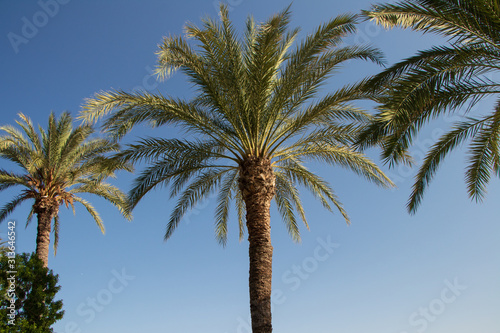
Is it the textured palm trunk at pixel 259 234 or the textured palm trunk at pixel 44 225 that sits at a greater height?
the textured palm trunk at pixel 44 225

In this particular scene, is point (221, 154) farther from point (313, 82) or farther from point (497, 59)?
point (497, 59)

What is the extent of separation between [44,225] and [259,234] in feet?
29.3

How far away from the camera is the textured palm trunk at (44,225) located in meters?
14.4

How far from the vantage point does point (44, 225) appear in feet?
48.6

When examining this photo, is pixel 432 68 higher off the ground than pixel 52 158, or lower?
lower

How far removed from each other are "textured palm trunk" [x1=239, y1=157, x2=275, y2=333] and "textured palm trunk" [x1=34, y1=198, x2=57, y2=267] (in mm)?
8305

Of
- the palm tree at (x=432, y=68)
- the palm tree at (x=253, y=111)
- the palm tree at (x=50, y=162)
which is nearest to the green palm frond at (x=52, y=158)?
the palm tree at (x=50, y=162)

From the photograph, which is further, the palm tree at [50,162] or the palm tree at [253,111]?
the palm tree at [50,162]

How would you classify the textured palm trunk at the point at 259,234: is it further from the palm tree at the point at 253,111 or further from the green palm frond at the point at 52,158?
the green palm frond at the point at 52,158

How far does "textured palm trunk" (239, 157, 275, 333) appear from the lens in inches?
373

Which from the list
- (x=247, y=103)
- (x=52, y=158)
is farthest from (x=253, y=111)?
(x=52, y=158)

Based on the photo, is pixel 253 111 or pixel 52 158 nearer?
pixel 253 111

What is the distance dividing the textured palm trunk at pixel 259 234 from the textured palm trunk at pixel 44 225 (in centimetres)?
830

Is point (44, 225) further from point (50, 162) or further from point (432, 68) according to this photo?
point (432, 68)
